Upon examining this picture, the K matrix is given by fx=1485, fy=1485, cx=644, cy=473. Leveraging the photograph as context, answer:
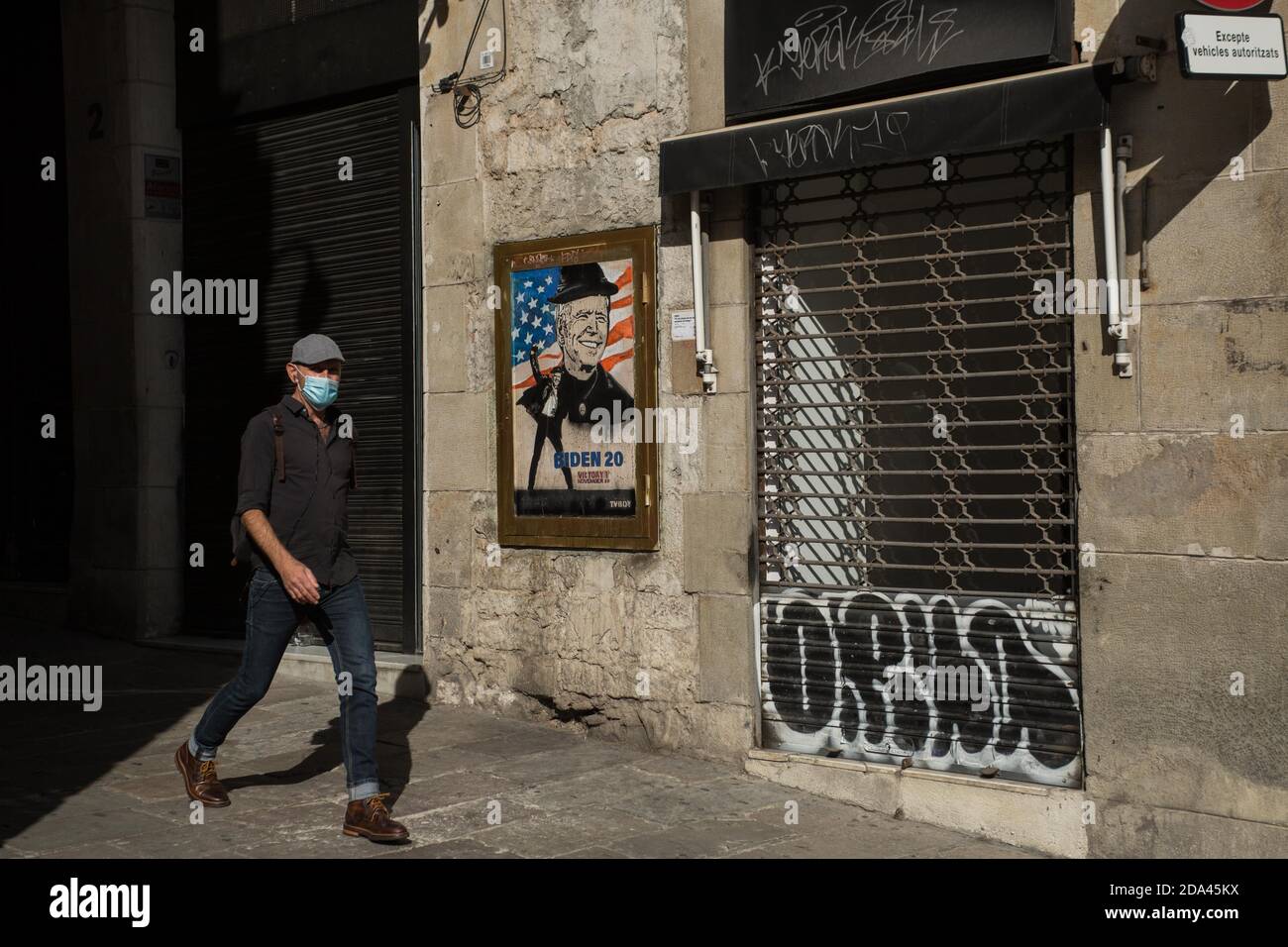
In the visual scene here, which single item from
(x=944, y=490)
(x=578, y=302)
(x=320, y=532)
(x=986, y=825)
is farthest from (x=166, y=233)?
(x=986, y=825)

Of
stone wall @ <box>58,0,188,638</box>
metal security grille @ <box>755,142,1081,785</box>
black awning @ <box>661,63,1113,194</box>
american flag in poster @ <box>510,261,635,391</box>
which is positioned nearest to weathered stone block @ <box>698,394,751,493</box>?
metal security grille @ <box>755,142,1081,785</box>

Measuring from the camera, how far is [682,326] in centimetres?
743

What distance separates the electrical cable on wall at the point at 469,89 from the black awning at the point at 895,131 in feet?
4.87

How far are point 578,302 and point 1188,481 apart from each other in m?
3.34

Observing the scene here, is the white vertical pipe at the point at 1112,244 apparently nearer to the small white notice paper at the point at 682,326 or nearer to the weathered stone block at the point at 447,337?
the small white notice paper at the point at 682,326

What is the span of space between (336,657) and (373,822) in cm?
69

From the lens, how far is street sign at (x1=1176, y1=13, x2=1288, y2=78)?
5.52 meters

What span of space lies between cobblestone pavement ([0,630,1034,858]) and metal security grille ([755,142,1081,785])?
51 cm

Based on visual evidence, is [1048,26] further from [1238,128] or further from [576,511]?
→ [576,511]

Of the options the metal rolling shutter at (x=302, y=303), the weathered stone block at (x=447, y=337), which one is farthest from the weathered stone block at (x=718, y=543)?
the metal rolling shutter at (x=302, y=303)

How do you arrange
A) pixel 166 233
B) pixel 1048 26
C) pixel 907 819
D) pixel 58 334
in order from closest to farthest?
pixel 1048 26 < pixel 907 819 < pixel 166 233 < pixel 58 334

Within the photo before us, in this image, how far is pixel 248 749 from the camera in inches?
302

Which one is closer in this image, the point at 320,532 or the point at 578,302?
the point at 320,532

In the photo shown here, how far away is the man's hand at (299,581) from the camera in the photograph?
588 cm
